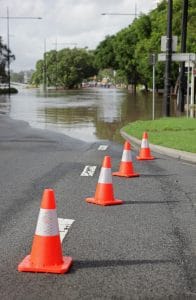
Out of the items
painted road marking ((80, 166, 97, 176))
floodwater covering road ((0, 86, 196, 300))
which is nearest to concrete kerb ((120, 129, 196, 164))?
floodwater covering road ((0, 86, 196, 300))

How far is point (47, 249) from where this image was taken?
5062 mm

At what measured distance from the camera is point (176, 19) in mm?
41844

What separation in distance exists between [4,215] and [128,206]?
5.65ft

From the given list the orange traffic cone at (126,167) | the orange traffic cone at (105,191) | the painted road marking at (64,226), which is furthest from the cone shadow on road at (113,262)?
the orange traffic cone at (126,167)

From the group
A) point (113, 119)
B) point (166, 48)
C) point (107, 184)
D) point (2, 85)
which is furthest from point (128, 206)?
point (2, 85)

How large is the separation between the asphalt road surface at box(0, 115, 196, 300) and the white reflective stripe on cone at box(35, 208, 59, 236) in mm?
372

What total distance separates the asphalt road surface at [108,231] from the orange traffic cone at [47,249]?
0.07 meters

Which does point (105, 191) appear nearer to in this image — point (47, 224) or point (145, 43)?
point (47, 224)

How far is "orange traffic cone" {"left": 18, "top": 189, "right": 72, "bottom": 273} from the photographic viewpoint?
5.02 meters

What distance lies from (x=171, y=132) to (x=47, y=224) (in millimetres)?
12776

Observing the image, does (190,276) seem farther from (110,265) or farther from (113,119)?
(113,119)

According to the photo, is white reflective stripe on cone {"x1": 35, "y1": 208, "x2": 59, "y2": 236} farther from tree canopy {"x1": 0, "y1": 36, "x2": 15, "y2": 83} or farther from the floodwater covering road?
tree canopy {"x1": 0, "y1": 36, "x2": 15, "y2": 83}

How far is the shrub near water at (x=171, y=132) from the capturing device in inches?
575

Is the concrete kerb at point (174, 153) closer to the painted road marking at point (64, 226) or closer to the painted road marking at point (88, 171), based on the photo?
the painted road marking at point (88, 171)
